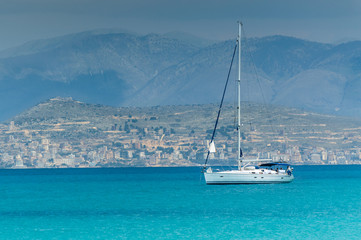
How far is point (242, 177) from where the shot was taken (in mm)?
105188

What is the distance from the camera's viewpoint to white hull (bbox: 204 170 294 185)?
105 metres

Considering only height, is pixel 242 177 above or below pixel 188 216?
below

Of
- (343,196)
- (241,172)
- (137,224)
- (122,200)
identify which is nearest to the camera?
(137,224)

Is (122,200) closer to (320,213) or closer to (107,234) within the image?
(320,213)

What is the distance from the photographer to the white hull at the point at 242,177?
105 meters

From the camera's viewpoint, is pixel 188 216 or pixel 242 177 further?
pixel 242 177

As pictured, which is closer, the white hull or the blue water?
the blue water

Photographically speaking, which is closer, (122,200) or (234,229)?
(234,229)

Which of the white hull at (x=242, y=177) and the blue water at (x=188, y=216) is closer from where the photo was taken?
the blue water at (x=188, y=216)

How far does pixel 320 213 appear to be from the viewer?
238ft

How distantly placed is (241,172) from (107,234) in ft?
157

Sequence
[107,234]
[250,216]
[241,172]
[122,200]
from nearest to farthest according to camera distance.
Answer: [107,234], [250,216], [122,200], [241,172]

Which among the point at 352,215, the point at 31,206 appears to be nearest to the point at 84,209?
the point at 31,206

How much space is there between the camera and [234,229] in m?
61.1
